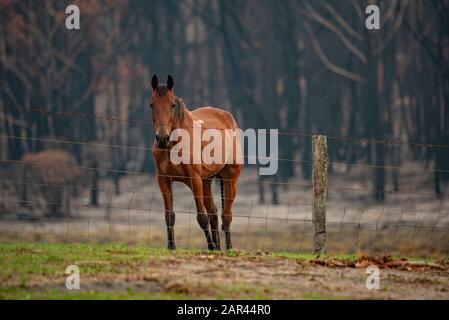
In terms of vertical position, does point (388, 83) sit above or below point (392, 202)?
above

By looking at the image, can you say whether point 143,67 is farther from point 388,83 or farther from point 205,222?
point 205,222

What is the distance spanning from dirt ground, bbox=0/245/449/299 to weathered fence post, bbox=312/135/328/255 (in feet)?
2.83

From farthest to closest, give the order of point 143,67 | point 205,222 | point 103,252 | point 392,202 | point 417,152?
point 143,67 < point 417,152 < point 392,202 < point 205,222 < point 103,252

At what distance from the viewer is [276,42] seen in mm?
52844

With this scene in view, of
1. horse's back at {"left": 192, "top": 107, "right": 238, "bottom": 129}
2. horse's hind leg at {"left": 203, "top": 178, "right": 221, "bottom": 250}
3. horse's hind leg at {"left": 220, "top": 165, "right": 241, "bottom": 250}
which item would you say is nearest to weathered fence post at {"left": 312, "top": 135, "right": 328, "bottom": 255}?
horse's hind leg at {"left": 203, "top": 178, "right": 221, "bottom": 250}

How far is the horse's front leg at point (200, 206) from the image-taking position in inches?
639

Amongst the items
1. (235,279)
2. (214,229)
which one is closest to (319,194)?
(214,229)

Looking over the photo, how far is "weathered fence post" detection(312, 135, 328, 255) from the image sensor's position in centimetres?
1594

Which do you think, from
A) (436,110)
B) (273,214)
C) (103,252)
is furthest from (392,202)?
(103,252)

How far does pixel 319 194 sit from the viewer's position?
1598 centimetres

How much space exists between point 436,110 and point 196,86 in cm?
1297

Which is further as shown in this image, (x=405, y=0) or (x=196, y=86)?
(x=196, y=86)

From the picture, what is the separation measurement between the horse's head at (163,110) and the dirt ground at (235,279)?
5.02ft
